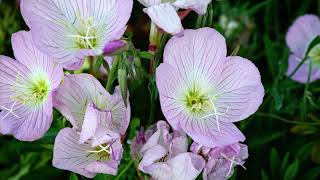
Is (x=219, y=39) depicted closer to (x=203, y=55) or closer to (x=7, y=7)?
(x=203, y=55)

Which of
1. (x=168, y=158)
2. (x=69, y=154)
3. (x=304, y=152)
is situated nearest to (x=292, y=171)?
(x=304, y=152)

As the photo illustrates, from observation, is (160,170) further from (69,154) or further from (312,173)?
(312,173)

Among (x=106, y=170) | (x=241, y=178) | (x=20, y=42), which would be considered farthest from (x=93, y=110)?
(x=241, y=178)

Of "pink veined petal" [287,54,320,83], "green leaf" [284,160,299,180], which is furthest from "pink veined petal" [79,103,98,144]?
"pink veined petal" [287,54,320,83]

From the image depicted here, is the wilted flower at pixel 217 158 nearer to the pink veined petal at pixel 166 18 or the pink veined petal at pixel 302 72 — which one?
the pink veined petal at pixel 166 18

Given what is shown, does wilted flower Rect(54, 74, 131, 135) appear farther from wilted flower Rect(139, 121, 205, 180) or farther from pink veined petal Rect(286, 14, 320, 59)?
pink veined petal Rect(286, 14, 320, 59)

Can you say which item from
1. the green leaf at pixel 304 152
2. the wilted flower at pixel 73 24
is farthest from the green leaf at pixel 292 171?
the wilted flower at pixel 73 24
